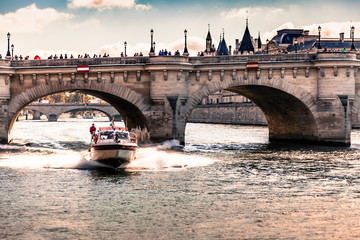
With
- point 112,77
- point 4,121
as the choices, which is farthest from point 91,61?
point 4,121

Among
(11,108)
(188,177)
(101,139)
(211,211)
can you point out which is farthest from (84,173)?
(11,108)

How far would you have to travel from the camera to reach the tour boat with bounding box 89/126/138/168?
130ft

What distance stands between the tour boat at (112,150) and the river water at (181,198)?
948 millimetres

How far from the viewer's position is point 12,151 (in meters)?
53.4

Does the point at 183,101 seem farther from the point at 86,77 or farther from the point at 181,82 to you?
the point at 86,77

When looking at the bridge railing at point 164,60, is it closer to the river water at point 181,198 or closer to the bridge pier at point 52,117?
the river water at point 181,198

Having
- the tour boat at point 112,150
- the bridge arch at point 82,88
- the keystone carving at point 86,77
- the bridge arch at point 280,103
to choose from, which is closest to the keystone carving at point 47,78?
the bridge arch at point 82,88

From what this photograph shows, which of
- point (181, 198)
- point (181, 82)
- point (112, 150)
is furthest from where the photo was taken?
point (181, 82)

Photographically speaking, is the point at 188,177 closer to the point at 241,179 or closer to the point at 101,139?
the point at 241,179

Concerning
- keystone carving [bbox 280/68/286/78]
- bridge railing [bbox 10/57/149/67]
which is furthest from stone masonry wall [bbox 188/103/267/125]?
bridge railing [bbox 10/57/149/67]

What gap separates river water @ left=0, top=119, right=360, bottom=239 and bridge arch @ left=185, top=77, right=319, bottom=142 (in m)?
11.6

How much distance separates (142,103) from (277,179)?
23.5 meters

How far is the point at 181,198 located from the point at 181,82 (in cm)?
2804

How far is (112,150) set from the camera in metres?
39.7
